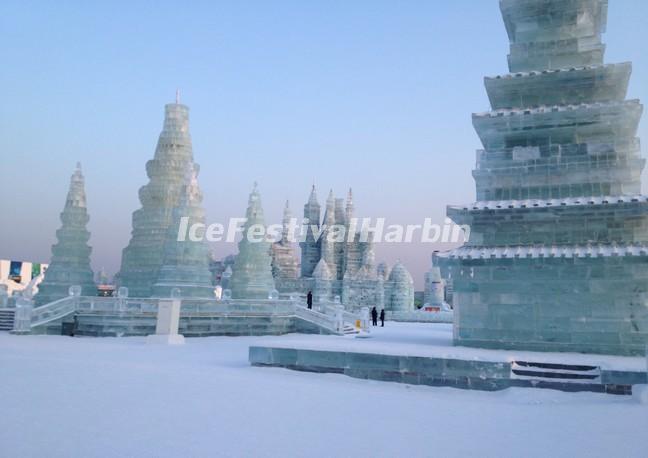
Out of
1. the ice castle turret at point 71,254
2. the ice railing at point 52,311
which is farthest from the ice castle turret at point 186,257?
the ice castle turret at point 71,254

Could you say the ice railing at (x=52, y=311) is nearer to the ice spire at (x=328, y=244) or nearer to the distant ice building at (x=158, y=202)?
the distant ice building at (x=158, y=202)

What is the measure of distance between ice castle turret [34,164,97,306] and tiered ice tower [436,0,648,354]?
26.0 m

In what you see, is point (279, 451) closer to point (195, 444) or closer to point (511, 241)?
point (195, 444)

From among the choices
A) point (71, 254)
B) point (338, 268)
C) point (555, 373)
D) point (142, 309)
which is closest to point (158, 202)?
point (71, 254)

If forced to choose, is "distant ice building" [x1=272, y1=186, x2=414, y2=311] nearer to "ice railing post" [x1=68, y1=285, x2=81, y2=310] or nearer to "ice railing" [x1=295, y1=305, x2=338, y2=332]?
"ice railing" [x1=295, y1=305, x2=338, y2=332]

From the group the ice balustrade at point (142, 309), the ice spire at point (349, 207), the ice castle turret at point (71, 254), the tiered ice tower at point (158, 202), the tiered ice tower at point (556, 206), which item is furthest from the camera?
the ice spire at point (349, 207)

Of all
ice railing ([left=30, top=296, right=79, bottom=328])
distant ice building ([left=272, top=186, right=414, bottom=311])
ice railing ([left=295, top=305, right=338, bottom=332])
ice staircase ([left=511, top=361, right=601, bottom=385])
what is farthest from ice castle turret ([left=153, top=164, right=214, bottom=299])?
distant ice building ([left=272, top=186, right=414, bottom=311])

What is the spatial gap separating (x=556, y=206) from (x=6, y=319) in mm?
26312

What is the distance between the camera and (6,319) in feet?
84.0

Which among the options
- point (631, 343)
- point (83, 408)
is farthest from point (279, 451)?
point (631, 343)

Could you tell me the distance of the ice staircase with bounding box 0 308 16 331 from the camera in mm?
24531

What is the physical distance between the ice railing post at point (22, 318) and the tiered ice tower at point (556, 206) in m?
18.0

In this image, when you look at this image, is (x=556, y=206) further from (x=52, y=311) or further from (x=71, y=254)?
(x=71, y=254)

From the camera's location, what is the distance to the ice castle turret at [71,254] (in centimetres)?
3138
